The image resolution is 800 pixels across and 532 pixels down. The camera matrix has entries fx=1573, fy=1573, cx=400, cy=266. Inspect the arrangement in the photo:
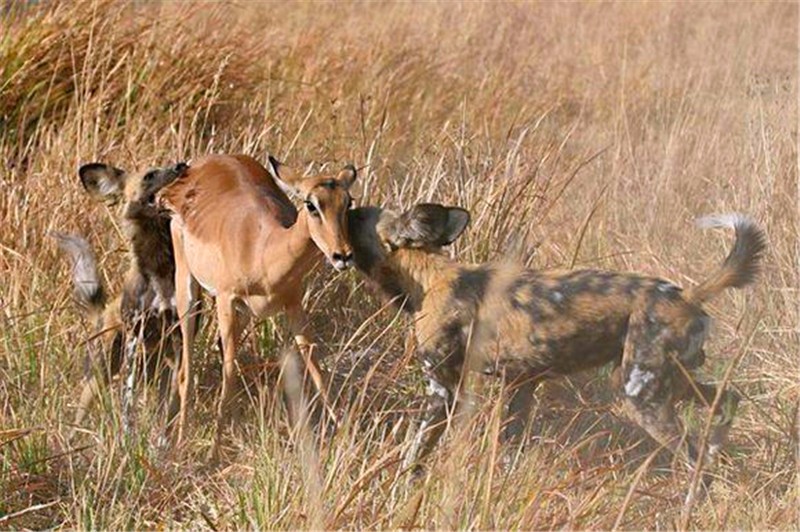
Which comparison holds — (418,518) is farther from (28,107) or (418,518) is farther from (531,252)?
(28,107)

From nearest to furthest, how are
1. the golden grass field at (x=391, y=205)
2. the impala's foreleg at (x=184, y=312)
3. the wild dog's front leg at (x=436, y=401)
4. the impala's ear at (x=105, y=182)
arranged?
the golden grass field at (x=391, y=205), the wild dog's front leg at (x=436, y=401), the impala's foreleg at (x=184, y=312), the impala's ear at (x=105, y=182)

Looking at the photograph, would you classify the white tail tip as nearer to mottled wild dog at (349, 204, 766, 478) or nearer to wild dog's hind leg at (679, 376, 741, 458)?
mottled wild dog at (349, 204, 766, 478)

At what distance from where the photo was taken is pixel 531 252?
6.92 m

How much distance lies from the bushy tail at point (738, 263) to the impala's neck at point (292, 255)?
134 centimetres

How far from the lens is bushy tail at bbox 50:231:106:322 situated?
636cm

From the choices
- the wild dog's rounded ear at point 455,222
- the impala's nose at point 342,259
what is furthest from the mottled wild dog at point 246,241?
the wild dog's rounded ear at point 455,222

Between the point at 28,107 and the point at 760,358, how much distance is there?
4321 millimetres

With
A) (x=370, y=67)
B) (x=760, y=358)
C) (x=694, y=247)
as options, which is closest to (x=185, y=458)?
(x=760, y=358)

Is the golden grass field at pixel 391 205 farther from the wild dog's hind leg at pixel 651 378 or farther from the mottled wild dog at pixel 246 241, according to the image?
the mottled wild dog at pixel 246 241

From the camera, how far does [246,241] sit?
5836 mm

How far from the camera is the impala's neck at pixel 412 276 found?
18.5 feet

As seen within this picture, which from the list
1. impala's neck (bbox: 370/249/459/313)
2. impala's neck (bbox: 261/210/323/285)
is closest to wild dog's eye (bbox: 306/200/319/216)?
impala's neck (bbox: 261/210/323/285)

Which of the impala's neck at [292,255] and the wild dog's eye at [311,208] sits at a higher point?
the wild dog's eye at [311,208]

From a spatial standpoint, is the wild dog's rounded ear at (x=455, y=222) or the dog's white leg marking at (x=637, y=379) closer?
the dog's white leg marking at (x=637, y=379)
